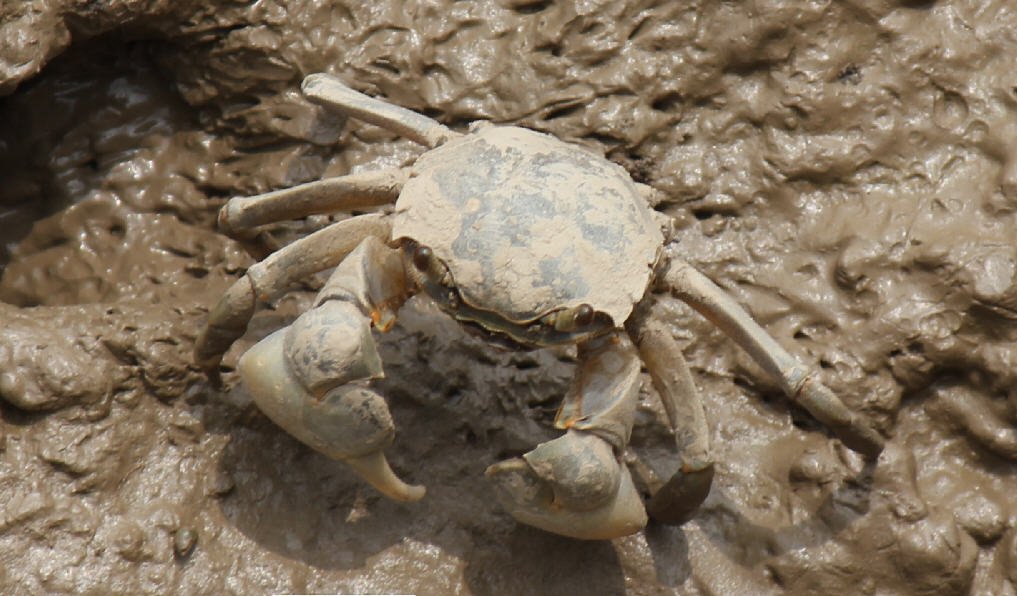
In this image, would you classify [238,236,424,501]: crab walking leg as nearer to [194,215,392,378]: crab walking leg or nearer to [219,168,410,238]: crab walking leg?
[194,215,392,378]: crab walking leg

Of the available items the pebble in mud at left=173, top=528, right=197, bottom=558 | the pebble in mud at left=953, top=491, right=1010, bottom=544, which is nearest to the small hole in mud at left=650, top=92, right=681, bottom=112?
the pebble in mud at left=953, top=491, right=1010, bottom=544

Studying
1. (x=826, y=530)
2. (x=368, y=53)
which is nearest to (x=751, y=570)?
(x=826, y=530)

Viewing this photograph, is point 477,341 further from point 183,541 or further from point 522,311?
point 183,541

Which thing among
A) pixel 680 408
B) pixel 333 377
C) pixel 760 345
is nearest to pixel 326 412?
pixel 333 377

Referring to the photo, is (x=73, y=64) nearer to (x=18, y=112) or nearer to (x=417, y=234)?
(x=18, y=112)

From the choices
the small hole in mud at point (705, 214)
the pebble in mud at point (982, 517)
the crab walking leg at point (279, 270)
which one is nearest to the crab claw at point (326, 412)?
the crab walking leg at point (279, 270)

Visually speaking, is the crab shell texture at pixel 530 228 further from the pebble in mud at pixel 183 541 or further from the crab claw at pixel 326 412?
the pebble in mud at pixel 183 541
